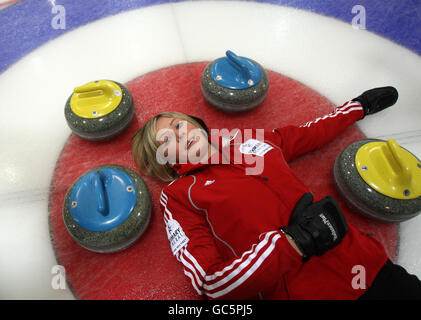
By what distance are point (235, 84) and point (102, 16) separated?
1182 mm

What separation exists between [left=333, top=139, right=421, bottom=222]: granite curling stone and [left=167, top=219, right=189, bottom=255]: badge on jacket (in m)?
0.61

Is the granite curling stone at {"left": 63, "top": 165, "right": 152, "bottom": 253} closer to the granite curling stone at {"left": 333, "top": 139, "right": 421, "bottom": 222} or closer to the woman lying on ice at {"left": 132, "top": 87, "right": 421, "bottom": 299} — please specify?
the woman lying on ice at {"left": 132, "top": 87, "right": 421, "bottom": 299}

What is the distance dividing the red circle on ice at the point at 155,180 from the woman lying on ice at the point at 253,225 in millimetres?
155

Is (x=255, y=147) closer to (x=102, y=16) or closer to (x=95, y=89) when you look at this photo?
(x=95, y=89)

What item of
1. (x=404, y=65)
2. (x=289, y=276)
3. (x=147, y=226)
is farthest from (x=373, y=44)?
(x=147, y=226)

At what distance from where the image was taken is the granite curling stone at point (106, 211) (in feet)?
3.08

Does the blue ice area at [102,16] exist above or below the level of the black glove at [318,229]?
above

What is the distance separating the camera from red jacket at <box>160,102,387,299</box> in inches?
30.6

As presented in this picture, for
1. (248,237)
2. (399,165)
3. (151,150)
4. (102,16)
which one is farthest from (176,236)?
(102,16)

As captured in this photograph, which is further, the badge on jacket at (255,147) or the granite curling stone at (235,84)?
the granite curling stone at (235,84)

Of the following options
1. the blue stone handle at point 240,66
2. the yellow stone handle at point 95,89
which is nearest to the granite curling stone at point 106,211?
the yellow stone handle at point 95,89

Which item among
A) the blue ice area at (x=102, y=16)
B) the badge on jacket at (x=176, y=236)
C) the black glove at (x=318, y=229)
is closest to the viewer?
the black glove at (x=318, y=229)

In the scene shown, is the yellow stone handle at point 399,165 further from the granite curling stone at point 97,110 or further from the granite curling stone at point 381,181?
the granite curling stone at point 97,110

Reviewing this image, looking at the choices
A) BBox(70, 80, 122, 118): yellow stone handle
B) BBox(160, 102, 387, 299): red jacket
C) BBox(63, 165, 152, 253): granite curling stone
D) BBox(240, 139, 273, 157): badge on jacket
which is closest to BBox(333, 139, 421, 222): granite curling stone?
BBox(160, 102, 387, 299): red jacket
